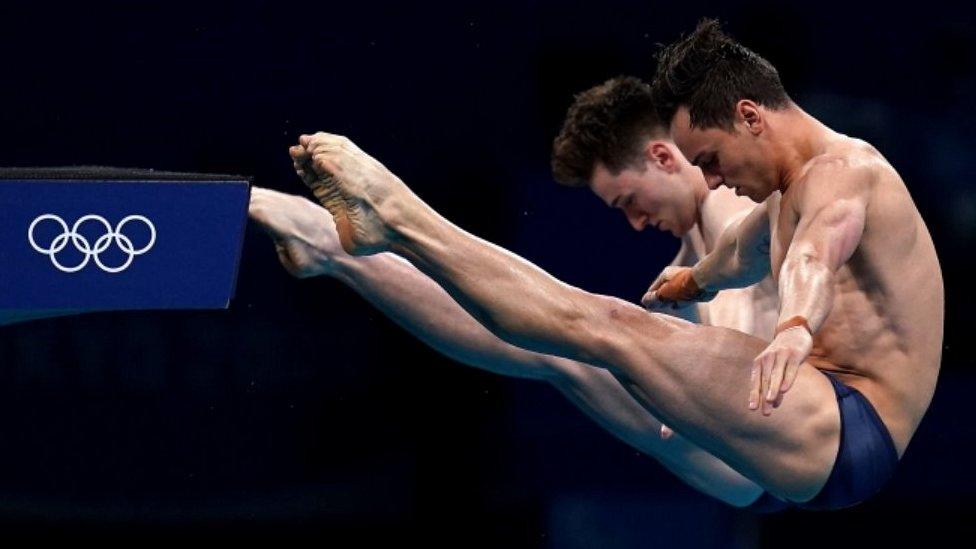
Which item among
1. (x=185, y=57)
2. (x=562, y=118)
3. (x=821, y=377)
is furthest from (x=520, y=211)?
(x=821, y=377)

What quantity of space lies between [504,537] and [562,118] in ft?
3.39

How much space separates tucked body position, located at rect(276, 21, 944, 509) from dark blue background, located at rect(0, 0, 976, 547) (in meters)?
1.18

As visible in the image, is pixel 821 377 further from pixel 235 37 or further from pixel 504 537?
pixel 235 37

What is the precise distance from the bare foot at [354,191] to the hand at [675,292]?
2.53ft

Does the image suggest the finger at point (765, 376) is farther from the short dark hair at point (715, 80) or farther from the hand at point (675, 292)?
the hand at point (675, 292)

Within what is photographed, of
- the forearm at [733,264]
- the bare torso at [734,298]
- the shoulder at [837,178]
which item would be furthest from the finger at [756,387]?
the bare torso at [734,298]

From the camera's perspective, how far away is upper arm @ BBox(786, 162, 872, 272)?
234 centimetres

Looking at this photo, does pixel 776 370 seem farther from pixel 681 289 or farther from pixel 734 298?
pixel 734 298

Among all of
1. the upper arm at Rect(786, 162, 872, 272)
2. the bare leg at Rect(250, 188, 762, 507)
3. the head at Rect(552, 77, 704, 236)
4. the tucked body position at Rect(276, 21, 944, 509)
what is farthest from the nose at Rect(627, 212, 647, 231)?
the upper arm at Rect(786, 162, 872, 272)

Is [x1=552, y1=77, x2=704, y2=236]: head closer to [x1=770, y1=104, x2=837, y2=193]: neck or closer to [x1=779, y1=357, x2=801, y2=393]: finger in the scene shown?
[x1=770, y1=104, x2=837, y2=193]: neck

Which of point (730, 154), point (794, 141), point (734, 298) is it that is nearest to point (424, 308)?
point (730, 154)

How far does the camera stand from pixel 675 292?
3047 millimetres

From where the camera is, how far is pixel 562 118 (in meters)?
3.87

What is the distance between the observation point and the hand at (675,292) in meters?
3.02
